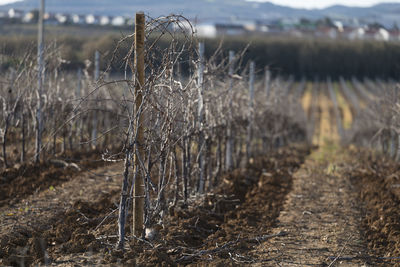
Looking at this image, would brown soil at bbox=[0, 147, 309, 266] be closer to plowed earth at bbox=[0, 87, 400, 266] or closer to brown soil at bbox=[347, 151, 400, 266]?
plowed earth at bbox=[0, 87, 400, 266]

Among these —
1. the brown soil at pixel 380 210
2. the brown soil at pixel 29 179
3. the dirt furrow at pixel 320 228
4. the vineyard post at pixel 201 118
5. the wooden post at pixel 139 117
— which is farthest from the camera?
the brown soil at pixel 29 179

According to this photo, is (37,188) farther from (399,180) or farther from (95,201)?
(399,180)

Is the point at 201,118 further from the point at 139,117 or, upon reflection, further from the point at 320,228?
the point at 139,117

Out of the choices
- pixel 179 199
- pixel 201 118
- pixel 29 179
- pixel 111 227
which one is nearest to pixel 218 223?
pixel 179 199

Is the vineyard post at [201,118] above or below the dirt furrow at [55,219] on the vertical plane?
above

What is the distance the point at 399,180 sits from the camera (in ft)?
34.1

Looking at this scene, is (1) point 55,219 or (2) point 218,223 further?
(2) point 218,223

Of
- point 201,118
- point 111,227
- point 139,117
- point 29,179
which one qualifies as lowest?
point 29,179

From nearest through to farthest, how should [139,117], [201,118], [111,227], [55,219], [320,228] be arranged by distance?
1. [139,117]
2. [111,227]
3. [55,219]
4. [320,228]
5. [201,118]

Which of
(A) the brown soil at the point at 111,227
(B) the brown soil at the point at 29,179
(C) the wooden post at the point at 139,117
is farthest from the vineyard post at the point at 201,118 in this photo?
(C) the wooden post at the point at 139,117

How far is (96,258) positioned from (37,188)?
3.41m

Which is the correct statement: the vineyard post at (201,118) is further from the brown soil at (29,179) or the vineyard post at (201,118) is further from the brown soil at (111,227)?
the brown soil at (29,179)

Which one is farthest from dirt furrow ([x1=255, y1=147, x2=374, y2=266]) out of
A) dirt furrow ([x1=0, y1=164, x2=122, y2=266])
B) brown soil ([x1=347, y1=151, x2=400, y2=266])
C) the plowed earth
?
dirt furrow ([x1=0, y1=164, x2=122, y2=266])

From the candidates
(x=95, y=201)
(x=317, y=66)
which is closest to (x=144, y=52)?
(x=95, y=201)
